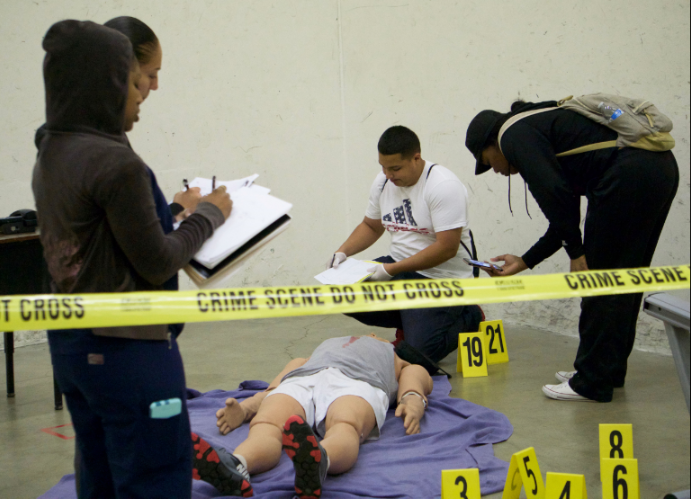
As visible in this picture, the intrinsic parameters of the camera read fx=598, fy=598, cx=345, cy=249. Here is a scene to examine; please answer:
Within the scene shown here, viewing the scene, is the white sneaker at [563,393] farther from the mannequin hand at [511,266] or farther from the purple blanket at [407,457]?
the mannequin hand at [511,266]

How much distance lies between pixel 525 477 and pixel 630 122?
156 cm

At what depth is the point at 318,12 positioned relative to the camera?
503 cm

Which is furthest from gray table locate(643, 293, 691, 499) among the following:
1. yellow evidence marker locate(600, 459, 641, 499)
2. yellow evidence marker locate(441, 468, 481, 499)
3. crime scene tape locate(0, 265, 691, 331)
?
yellow evidence marker locate(441, 468, 481, 499)

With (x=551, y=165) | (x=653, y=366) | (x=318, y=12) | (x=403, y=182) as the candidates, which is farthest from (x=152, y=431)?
(x=318, y=12)

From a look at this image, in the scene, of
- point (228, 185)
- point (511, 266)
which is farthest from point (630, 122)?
point (228, 185)

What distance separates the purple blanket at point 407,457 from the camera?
6.63 feet

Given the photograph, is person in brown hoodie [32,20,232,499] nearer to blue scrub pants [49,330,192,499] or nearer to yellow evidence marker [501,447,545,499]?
blue scrub pants [49,330,192,499]

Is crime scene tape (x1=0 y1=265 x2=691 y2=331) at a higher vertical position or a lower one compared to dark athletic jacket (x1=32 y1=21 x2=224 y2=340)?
lower

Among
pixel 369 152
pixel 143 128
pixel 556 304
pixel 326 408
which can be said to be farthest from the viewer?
pixel 369 152

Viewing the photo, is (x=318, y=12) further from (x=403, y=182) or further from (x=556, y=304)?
(x=556, y=304)

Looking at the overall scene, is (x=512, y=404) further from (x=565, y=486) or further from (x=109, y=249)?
(x=109, y=249)

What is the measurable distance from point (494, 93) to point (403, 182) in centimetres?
134

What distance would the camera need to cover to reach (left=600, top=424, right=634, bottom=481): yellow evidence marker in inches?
78.3

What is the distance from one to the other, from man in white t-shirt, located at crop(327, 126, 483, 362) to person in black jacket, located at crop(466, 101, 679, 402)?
22.9 inches
